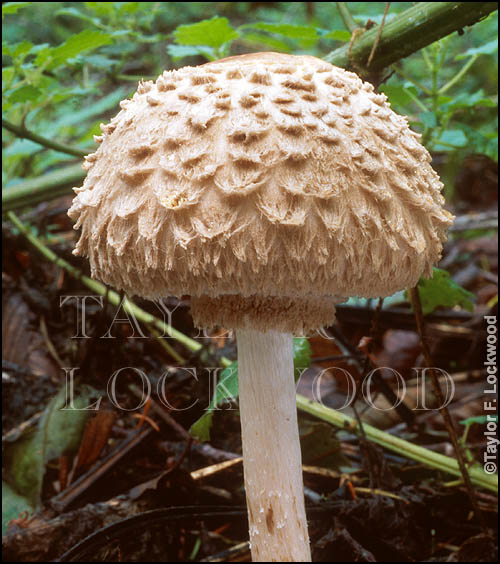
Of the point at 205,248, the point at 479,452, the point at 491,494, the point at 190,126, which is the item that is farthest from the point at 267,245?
the point at 479,452

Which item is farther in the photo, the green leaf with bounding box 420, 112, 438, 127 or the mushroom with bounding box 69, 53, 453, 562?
the green leaf with bounding box 420, 112, 438, 127

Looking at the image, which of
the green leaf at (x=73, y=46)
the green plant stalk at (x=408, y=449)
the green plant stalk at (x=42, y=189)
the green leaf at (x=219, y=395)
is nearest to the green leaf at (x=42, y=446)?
the green leaf at (x=219, y=395)

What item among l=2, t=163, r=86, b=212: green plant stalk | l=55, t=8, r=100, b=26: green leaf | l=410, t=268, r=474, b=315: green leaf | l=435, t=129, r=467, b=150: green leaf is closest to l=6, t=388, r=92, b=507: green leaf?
l=2, t=163, r=86, b=212: green plant stalk

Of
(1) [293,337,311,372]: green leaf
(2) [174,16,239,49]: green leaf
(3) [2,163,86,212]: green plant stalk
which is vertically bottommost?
(1) [293,337,311,372]: green leaf

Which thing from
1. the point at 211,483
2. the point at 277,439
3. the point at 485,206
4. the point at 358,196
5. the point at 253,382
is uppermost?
the point at 485,206

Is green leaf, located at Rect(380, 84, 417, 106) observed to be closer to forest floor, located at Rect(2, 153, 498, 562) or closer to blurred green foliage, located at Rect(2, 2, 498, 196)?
blurred green foliage, located at Rect(2, 2, 498, 196)

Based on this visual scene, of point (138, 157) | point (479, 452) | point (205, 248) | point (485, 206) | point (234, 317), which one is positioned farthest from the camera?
point (485, 206)

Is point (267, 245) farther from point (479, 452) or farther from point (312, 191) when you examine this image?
point (479, 452)
